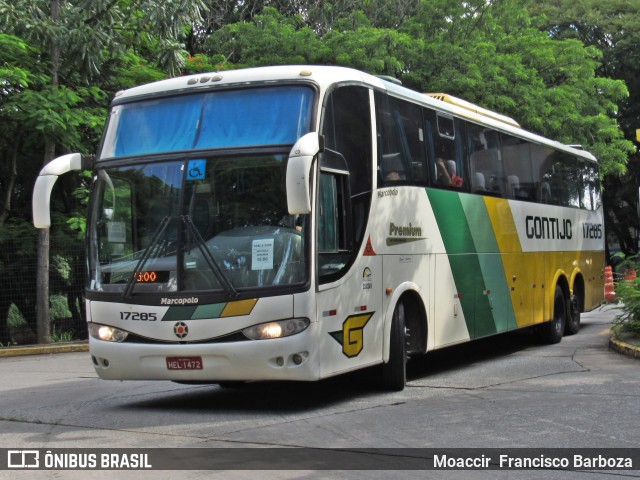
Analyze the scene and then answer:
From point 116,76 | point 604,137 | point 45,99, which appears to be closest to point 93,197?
point 45,99

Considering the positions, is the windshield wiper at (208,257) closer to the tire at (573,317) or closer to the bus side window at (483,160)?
the bus side window at (483,160)

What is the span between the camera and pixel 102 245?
9.05m

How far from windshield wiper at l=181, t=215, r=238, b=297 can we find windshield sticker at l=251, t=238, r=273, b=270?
11.6 inches

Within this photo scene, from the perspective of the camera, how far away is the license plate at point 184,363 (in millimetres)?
8461

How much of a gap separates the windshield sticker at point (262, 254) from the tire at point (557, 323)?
28.7ft

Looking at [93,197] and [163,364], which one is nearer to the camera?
[163,364]

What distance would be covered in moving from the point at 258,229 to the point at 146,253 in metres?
1.19

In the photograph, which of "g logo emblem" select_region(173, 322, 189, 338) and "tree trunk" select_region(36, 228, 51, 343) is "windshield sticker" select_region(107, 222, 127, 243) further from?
"tree trunk" select_region(36, 228, 51, 343)

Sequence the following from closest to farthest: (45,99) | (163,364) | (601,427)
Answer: (601,427) < (163,364) < (45,99)

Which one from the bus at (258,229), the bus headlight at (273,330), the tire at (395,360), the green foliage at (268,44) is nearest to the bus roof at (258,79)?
the bus at (258,229)

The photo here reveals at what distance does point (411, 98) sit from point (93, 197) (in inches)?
164

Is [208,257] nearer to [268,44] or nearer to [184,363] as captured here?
[184,363]

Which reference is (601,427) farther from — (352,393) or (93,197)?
(93,197)

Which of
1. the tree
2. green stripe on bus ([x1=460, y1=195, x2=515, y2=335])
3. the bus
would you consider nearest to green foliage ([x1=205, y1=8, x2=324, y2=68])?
green stripe on bus ([x1=460, y1=195, x2=515, y2=335])
